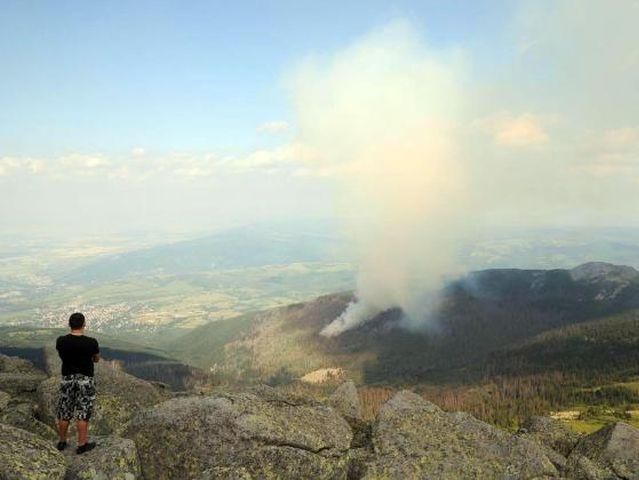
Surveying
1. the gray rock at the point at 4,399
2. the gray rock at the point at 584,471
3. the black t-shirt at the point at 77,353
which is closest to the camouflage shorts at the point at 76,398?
the black t-shirt at the point at 77,353

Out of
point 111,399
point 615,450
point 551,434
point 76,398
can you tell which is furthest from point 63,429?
point 551,434

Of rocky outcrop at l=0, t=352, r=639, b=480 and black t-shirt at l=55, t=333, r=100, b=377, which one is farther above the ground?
black t-shirt at l=55, t=333, r=100, b=377

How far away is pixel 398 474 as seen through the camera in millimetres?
25312

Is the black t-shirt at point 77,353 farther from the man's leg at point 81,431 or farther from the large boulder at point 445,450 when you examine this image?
the large boulder at point 445,450

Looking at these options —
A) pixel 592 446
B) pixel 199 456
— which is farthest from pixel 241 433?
pixel 592 446

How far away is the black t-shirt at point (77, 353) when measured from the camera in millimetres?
25719

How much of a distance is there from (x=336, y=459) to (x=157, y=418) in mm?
10007

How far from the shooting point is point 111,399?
34.3 meters

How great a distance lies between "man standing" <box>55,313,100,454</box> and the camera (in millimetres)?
25500

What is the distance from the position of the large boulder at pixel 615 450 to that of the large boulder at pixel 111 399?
1200 inches

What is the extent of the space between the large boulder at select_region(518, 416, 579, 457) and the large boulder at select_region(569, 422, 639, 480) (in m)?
1.26

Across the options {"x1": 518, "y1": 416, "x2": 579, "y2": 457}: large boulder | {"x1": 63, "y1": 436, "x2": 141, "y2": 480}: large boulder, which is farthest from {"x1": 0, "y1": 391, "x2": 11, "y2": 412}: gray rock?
{"x1": 518, "y1": 416, "x2": 579, "y2": 457}: large boulder

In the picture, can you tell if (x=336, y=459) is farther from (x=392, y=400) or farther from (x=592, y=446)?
(x=592, y=446)

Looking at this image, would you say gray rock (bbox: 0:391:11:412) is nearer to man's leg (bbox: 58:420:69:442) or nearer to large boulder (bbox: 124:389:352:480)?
man's leg (bbox: 58:420:69:442)
